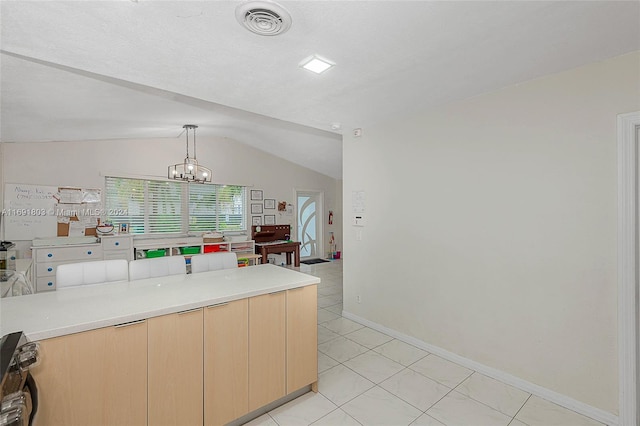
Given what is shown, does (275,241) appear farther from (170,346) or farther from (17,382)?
(17,382)

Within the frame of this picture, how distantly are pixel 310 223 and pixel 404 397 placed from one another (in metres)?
6.23

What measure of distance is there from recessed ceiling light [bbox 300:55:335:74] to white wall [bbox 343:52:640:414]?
1.37 metres

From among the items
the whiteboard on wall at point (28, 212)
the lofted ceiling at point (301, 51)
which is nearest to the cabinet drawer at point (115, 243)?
the whiteboard on wall at point (28, 212)

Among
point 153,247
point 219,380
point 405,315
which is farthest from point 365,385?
point 153,247

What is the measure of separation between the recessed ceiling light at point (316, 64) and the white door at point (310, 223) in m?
5.89

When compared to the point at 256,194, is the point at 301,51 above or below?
above

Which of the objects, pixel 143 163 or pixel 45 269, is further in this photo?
pixel 143 163

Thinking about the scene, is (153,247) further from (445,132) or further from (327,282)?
(445,132)

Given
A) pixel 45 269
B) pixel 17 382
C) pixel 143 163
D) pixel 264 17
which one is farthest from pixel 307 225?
pixel 17 382

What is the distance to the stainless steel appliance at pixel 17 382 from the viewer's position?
0.82m

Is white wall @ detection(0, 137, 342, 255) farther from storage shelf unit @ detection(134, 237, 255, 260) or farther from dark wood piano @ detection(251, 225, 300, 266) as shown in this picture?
storage shelf unit @ detection(134, 237, 255, 260)

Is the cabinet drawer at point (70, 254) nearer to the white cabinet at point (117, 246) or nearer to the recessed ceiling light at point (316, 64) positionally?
the white cabinet at point (117, 246)

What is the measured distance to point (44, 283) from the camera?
13.6 feet

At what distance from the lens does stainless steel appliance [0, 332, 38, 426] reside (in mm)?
817
